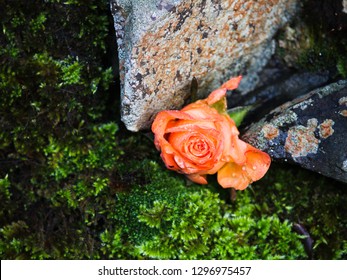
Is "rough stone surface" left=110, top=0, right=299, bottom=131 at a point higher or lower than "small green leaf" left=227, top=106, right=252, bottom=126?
higher

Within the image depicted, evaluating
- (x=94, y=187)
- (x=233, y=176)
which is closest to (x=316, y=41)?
(x=233, y=176)

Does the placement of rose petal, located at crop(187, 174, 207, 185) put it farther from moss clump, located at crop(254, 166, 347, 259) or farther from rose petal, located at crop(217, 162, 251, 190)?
moss clump, located at crop(254, 166, 347, 259)

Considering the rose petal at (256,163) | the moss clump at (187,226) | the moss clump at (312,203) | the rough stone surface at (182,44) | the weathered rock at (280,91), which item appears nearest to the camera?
the rough stone surface at (182,44)

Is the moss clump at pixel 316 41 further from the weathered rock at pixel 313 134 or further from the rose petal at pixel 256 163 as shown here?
the rose petal at pixel 256 163

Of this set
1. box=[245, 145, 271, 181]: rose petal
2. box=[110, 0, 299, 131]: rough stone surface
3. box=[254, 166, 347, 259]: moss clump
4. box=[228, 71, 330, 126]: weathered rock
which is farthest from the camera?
box=[228, 71, 330, 126]: weathered rock

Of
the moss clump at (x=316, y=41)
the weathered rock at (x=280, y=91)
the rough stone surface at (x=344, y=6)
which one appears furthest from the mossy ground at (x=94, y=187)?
the rough stone surface at (x=344, y=6)

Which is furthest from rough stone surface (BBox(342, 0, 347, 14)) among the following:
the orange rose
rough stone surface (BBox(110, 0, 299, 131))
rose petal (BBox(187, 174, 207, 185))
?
rose petal (BBox(187, 174, 207, 185))

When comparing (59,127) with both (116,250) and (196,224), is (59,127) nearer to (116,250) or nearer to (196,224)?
(116,250)
